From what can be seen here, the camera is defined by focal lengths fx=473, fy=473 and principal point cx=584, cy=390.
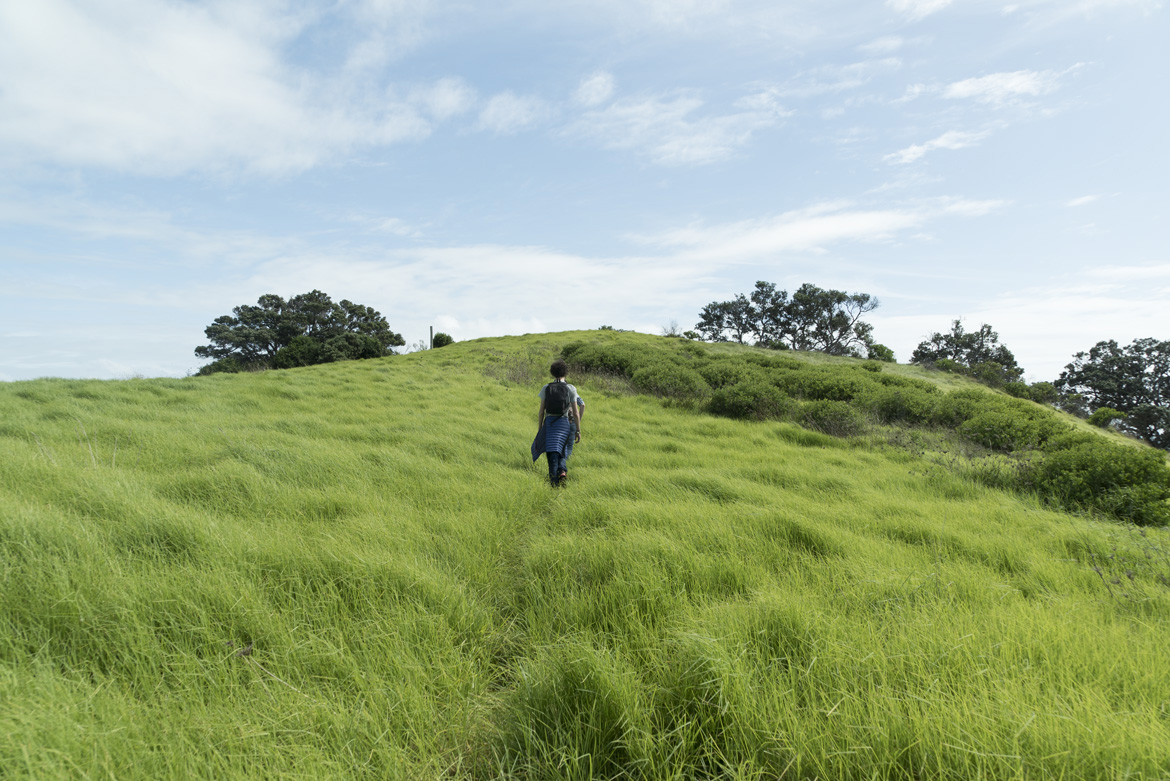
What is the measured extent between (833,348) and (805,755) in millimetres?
61510

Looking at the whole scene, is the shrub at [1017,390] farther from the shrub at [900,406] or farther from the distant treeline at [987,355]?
the shrub at [900,406]

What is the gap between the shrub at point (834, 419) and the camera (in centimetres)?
1075

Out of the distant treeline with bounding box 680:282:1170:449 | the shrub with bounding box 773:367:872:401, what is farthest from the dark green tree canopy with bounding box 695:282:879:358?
the shrub with bounding box 773:367:872:401

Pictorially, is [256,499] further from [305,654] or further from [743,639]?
[743,639]

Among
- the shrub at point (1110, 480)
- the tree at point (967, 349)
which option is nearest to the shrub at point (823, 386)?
the shrub at point (1110, 480)

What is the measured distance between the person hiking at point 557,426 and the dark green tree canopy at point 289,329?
142ft

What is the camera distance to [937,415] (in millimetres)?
12023

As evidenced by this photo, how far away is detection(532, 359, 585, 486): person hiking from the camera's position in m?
6.35

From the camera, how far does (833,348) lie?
5581 centimetres

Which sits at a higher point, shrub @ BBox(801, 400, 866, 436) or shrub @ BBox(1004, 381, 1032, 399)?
shrub @ BBox(1004, 381, 1032, 399)

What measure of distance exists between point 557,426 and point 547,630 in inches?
156

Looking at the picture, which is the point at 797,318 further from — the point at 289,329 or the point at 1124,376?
the point at 289,329

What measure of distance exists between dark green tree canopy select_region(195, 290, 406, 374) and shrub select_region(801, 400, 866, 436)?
42.9 metres

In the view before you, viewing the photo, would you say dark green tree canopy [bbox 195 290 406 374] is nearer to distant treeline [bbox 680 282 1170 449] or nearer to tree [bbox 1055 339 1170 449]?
distant treeline [bbox 680 282 1170 449]
